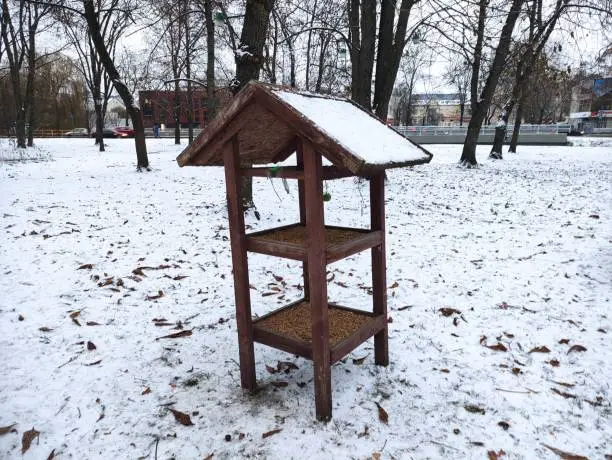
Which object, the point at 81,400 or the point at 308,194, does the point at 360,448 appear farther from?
the point at 81,400

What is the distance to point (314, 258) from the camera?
2.50m

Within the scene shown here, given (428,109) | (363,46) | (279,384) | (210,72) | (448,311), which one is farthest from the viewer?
(428,109)

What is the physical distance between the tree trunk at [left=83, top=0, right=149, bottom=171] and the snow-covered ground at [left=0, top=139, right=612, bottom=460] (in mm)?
5288

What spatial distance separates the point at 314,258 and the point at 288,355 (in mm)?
1374

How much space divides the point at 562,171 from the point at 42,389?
52.7 ft

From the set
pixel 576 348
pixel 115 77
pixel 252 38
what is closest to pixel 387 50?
pixel 252 38

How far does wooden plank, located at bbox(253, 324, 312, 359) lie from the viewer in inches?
108

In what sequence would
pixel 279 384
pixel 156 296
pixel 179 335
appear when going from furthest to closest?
pixel 156 296, pixel 179 335, pixel 279 384

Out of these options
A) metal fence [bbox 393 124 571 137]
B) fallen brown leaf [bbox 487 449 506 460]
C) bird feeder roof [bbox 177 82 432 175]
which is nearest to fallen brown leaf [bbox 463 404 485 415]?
fallen brown leaf [bbox 487 449 506 460]

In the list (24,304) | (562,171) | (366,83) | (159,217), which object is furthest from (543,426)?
(562,171)

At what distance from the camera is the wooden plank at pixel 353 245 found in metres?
2.55

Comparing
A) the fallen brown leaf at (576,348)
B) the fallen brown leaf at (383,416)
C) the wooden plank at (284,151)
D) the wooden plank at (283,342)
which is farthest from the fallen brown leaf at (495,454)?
the wooden plank at (284,151)

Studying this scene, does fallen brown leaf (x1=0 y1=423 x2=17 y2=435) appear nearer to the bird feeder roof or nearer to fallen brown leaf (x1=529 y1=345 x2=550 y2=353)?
the bird feeder roof

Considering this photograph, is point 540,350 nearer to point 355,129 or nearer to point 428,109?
point 355,129
